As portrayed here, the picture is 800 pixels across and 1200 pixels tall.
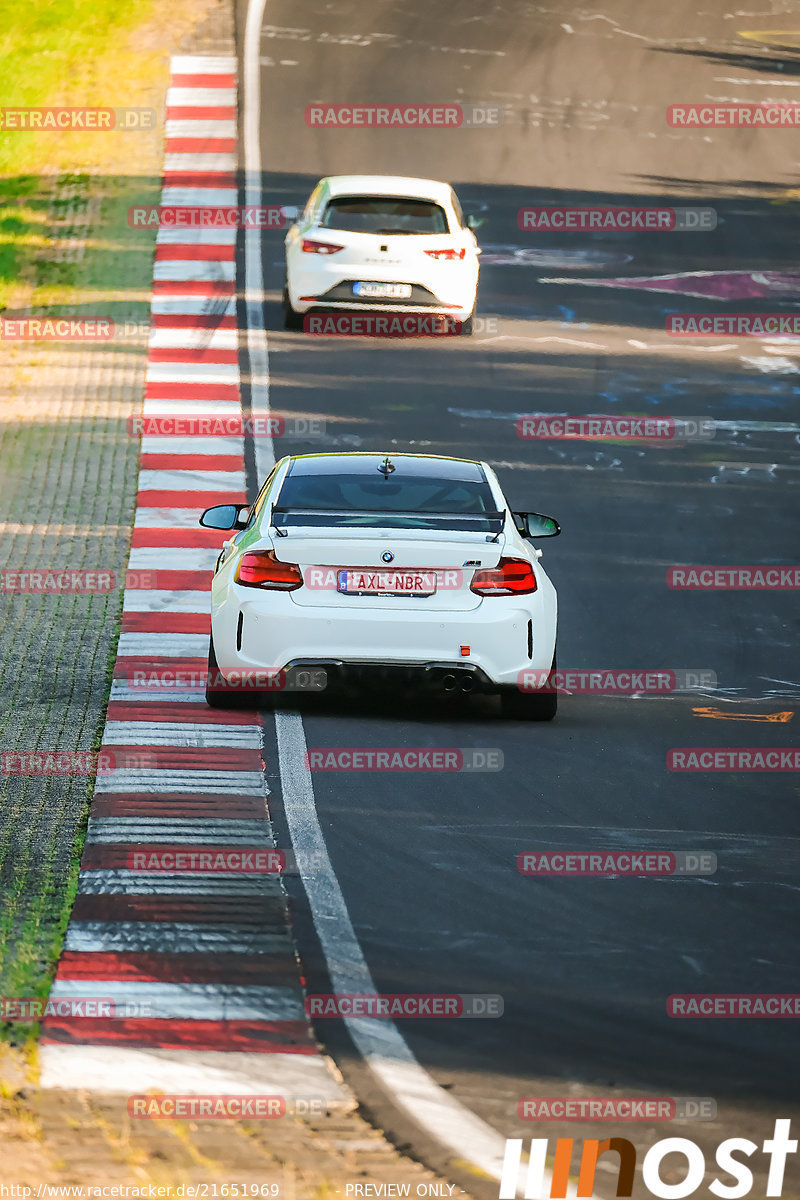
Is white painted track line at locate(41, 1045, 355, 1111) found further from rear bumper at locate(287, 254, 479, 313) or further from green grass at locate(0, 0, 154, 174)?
green grass at locate(0, 0, 154, 174)

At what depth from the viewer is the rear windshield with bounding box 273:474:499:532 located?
1126cm

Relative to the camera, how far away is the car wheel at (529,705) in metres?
11.5

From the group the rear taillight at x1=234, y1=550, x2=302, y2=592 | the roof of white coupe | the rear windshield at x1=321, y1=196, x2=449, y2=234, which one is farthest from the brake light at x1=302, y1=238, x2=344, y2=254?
the rear taillight at x1=234, y1=550, x2=302, y2=592

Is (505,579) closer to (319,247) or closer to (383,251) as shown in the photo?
(383,251)

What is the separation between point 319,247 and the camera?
71.9ft

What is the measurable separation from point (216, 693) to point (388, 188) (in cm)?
1185

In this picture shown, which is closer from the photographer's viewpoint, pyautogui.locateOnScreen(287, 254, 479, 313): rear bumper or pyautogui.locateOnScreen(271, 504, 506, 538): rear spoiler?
pyautogui.locateOnScreen(271, 504, 506, 538): rear spoiler

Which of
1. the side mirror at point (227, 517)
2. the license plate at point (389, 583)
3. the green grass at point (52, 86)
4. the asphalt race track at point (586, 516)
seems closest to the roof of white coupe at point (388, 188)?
the asphalt race track at point (586, 516)

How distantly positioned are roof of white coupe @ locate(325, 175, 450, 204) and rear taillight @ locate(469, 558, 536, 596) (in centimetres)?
1180

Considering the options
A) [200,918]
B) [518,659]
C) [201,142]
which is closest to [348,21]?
[201,142]

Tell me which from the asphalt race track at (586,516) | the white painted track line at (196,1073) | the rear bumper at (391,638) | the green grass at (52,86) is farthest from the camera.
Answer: the green grass at (52,86)

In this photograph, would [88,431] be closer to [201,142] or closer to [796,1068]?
[201,142]

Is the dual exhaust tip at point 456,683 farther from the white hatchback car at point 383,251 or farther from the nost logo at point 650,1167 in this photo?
the white hatchback car at point 383,251

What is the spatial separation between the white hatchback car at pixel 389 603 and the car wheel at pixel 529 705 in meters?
0.03
